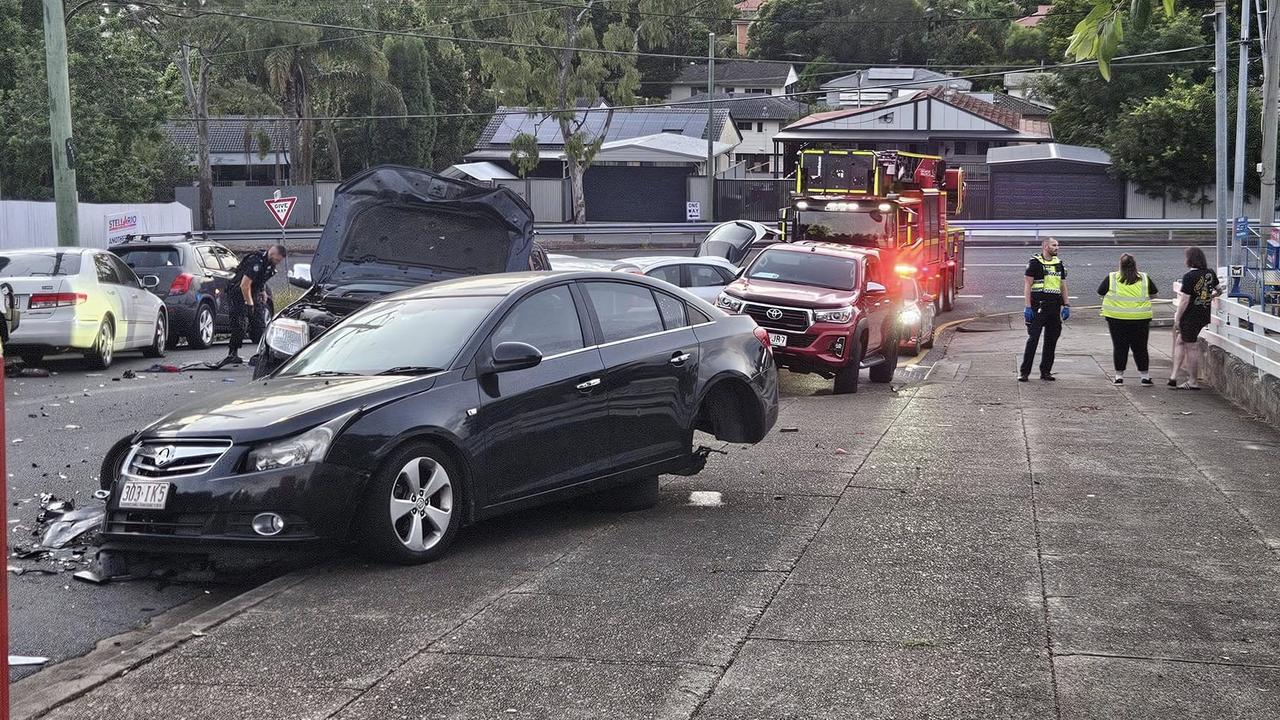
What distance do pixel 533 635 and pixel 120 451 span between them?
3.07 m

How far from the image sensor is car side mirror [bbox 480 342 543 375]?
7957mm

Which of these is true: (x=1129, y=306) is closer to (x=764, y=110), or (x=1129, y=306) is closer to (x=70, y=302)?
(x=70, y=302)

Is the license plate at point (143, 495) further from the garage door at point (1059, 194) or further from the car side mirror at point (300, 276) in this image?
the garage door at point (1059, 194)

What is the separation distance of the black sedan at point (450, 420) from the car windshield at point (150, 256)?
1378cm

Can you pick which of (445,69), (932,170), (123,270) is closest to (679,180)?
(445,69)

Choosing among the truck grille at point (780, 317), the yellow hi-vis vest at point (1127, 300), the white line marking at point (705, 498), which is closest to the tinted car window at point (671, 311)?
the white line marking at point (705, 498)

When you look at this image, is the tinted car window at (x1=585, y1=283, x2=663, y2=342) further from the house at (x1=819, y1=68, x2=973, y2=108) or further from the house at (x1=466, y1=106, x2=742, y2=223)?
the house at (x1=819, y1=68, x2=973, y2=108)

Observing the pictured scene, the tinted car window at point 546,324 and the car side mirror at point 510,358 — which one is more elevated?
the tinted car window at point 546,324

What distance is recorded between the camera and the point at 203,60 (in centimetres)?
5488

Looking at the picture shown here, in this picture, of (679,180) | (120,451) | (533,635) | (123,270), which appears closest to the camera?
(533,635)

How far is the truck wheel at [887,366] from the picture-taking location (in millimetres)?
18594

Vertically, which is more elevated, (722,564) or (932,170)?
(932,170)

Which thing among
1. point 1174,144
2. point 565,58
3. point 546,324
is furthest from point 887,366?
point 565,58

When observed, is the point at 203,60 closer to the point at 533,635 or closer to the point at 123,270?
the point at 123,270
